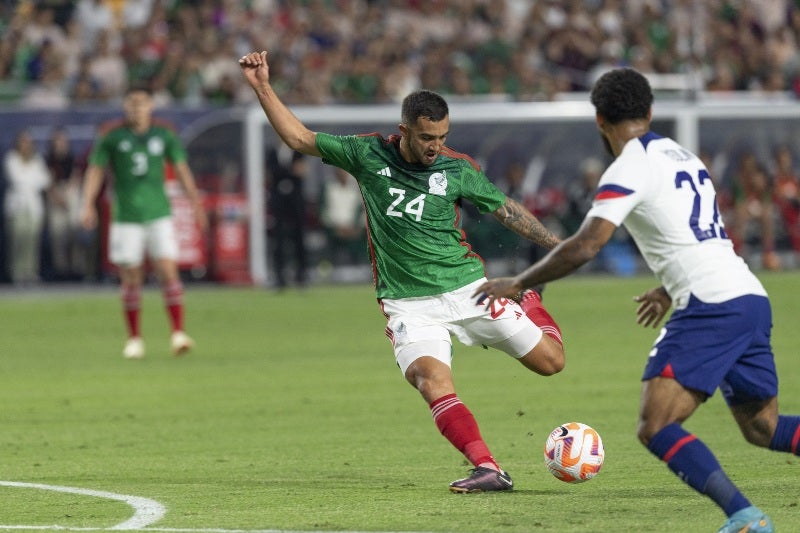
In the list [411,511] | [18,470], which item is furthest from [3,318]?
[411,511]

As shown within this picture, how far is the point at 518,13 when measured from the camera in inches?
1221

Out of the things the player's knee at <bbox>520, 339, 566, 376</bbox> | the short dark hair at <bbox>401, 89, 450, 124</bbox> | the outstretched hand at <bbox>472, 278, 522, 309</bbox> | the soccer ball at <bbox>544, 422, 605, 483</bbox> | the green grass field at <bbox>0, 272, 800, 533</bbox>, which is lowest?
the green grass field at <bbox>0, 272, 800, 533</bbox>

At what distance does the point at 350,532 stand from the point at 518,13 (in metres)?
25.3

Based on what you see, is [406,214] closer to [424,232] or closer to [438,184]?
[424,232]

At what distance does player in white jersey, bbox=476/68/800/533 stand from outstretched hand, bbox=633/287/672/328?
14 cm

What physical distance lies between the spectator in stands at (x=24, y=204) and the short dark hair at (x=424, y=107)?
1700 centimetres

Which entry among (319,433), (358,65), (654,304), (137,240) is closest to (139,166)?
(137,240)

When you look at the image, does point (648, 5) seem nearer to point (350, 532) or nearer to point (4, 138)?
point (4, 138)

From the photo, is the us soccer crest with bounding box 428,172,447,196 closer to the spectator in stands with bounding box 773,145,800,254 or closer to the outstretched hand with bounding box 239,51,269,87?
the outstretched hand with bounding box 239,51,269,87

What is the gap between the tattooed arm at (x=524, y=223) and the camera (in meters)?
8.53

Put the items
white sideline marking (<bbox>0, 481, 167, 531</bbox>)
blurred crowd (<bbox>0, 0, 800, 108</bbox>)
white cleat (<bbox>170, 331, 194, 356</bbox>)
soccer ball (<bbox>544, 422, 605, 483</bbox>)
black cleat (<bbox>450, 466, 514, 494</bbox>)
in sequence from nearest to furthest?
1. white sideline marking (<bbox>0, 481, 167, 531</bbox>)
2. black cleat (<bbox>450, 466, 514, 494</bbox>)
3. soccer ball (<bbox>544, 422, 605, 483</bbox>)
4. white cleat (<bbox>170, 331, 194, 356</bbox>)
5. blurred crowd (<bbox>0, 0, 800, 108</bbox>)

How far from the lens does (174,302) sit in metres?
15.6

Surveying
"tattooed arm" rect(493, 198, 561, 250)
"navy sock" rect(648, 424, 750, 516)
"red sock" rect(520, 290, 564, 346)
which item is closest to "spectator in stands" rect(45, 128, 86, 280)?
"red sock" rect(520, 290, 564, 346)

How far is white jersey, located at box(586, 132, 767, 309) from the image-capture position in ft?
20.7
